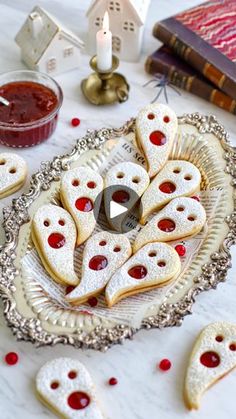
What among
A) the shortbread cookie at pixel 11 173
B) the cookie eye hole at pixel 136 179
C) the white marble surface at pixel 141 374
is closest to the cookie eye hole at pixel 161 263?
the white marble surface at pixel 141 374

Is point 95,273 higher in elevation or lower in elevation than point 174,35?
lower

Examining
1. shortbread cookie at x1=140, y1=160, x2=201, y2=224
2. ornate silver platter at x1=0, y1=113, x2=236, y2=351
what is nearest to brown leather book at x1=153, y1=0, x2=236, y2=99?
ornate silver platter at x1=0, y1=113, x2=236, y2=351

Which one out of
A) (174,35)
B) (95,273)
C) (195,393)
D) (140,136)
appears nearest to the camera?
(195,393)

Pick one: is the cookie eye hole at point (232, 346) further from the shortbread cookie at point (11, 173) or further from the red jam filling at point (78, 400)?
the shortbread cookie at point (11, 173)

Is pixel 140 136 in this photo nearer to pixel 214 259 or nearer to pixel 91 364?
pixel 214 259

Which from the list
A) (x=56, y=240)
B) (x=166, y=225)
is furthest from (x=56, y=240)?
(x=166, y=225)

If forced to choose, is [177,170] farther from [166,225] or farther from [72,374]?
[72,374]

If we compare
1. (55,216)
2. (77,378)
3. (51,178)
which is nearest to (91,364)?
(77,378)
